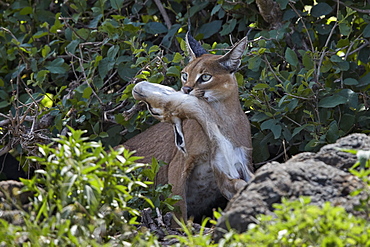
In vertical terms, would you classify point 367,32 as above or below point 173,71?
below

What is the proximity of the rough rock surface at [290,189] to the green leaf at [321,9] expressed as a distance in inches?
132

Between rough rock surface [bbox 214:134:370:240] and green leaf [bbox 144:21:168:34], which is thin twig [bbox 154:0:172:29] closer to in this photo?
green leaf [bbox 144:21:168:34]

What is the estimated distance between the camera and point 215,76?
5973mm

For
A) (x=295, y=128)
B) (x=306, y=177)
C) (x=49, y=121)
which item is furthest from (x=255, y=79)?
(x=306, y=177)

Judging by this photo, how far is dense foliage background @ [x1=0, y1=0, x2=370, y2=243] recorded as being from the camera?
20.9ft

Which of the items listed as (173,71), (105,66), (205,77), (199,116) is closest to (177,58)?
(173,71)

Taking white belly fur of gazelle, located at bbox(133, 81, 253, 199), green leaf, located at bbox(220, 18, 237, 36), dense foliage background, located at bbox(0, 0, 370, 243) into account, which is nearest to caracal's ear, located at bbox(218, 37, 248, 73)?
dense foliage background, located at bbox(0, 0, 370, 243)

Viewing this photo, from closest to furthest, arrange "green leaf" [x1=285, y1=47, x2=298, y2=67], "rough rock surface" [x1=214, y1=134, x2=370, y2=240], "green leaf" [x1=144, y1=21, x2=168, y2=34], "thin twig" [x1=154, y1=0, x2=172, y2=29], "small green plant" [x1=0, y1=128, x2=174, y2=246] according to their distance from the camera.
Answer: "small green plant" [x1=0, y1=128, x2=174, y2=246] → "rough rock surface" [x1=214, y1=134, x2=370, y2=240] → "green leaf" [x1=285, y1=47, x2=298, y2=67] → "green leaf" [x1=144, y1=21, x2=168, y2=34] → "thin twig" [x1=154, y1=0, x2=172, y2=29]

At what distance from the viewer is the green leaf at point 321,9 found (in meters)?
7.18

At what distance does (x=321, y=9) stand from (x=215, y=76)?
75.4 inches

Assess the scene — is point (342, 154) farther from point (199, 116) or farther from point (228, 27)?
point (228, 27)

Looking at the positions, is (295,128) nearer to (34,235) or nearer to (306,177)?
(306,177)

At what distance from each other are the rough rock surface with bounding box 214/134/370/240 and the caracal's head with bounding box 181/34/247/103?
6.29ft

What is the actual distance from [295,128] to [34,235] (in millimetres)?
3315
